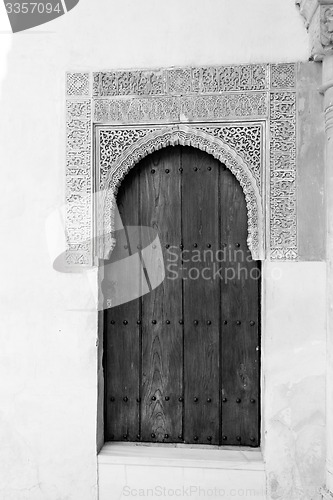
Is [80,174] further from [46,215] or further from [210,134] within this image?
[210,134]

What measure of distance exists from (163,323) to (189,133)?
36.5 inches

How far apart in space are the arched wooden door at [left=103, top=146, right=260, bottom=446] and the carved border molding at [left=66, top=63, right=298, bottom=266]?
0.34ft

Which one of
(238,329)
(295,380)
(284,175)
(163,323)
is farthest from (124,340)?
(284,175)

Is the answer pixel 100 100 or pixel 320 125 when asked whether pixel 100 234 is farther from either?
pixel 320 125

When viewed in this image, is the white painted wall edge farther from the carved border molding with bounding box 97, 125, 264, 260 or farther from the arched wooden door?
the carved border molding with bounding box 97, 125, 264, 260

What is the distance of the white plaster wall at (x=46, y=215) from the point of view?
2.30 metres

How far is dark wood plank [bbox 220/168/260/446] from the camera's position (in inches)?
93.1

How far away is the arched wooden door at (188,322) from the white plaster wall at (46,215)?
19cm

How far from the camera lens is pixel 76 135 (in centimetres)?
236

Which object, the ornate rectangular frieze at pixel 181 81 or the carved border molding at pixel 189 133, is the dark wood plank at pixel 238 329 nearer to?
the carved border molding at pixel 189 133

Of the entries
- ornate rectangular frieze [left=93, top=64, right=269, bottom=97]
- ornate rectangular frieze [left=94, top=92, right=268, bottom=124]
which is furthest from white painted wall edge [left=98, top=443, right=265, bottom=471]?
ornate rectangular frieze [left=93, top=64, right=269, bottom=97]

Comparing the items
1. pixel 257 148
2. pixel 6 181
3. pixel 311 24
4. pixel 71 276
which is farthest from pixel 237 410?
pixel 311 24

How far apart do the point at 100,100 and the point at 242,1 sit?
2.65 ft

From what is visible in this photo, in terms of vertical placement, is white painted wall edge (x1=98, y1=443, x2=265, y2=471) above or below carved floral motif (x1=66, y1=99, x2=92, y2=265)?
below
